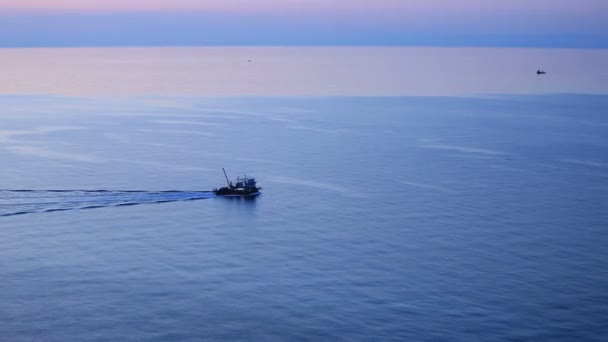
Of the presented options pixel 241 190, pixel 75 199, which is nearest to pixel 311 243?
pixel 241 190

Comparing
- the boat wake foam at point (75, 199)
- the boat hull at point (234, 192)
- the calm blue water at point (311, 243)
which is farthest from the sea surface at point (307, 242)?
the boat hull at point (234, 192)

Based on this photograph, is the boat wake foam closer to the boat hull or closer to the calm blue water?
the calm blue water

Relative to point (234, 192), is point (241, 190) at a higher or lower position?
higher

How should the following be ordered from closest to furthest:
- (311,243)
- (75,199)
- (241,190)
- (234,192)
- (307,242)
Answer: (311,243), (307,242), (75,199), (241,190), (234,192)

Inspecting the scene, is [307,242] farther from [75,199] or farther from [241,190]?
[75,199]

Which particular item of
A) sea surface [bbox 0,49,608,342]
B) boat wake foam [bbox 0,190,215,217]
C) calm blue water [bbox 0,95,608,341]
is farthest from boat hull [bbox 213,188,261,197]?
calm blue water [bbox 0,95,608,341]

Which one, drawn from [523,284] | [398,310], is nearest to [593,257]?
[523,284]

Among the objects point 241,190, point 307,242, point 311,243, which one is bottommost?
point 311,243

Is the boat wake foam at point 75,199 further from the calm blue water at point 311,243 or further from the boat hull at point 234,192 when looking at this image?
the boat hull at point 234,192
